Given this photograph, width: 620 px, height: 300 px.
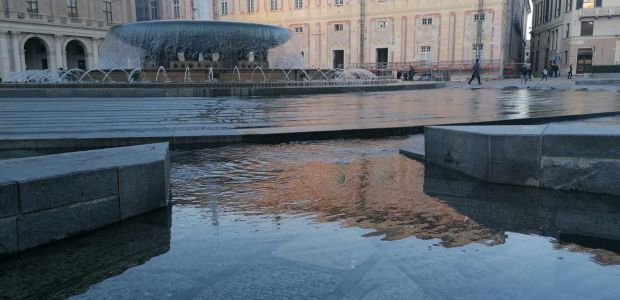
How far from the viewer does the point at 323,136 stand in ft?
21.9

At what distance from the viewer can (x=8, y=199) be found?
Answer: 2621 millimetres

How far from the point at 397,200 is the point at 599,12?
156ft

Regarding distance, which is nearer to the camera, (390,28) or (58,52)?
(390,28)

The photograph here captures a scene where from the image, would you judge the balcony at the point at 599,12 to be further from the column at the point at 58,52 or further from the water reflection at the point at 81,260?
the water reflection at the point at 81,260

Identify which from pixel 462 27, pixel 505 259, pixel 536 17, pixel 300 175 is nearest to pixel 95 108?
pixel 300 175

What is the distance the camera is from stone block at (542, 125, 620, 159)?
3670 millimetres

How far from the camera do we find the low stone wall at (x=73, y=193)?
8.79 ft

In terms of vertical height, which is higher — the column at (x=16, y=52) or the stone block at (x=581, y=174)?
the column at (x=16, y=52)

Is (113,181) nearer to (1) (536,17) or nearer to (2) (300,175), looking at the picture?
(2) (300,175)

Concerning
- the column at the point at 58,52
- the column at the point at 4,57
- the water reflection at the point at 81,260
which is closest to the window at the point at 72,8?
the column at the point at 58,52

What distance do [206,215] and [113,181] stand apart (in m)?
0.63

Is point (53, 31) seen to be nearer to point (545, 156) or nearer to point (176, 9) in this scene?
point (176, 9)

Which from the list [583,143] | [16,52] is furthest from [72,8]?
[583,143]

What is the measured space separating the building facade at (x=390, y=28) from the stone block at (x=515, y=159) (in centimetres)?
4069
